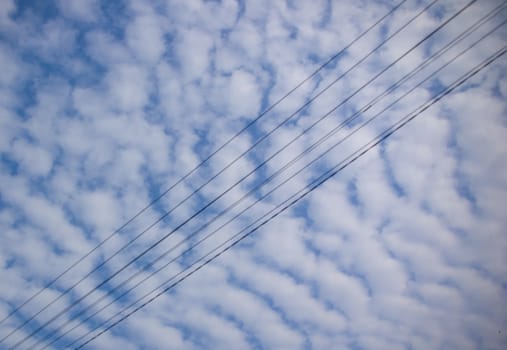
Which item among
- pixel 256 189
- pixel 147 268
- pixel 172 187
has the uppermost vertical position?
pixel 172 187

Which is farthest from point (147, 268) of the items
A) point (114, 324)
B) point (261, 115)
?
point (261, 115)

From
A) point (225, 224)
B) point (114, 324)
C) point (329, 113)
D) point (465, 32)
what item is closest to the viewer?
point (465, 32)

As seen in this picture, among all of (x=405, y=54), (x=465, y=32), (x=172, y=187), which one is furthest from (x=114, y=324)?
(x=465, y=32)

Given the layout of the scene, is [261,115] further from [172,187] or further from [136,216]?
[136,216]

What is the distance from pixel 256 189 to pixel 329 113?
6.70 ft

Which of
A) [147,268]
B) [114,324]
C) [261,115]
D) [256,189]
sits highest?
[261,115]

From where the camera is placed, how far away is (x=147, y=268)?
24.7ft

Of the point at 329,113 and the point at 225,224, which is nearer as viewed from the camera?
the point at 329,113

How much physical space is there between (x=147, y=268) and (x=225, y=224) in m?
2.29

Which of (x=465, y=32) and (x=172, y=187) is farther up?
(x=465, y=32)

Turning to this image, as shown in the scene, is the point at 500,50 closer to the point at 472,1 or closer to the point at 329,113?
the point at 472,1

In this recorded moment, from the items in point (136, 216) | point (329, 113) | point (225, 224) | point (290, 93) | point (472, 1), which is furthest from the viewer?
point (136, 216)

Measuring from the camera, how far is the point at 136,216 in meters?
7.50

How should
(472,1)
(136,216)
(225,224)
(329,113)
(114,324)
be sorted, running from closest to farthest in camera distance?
(472,1), (329,113), (225,224), (136,216), (114,324)
